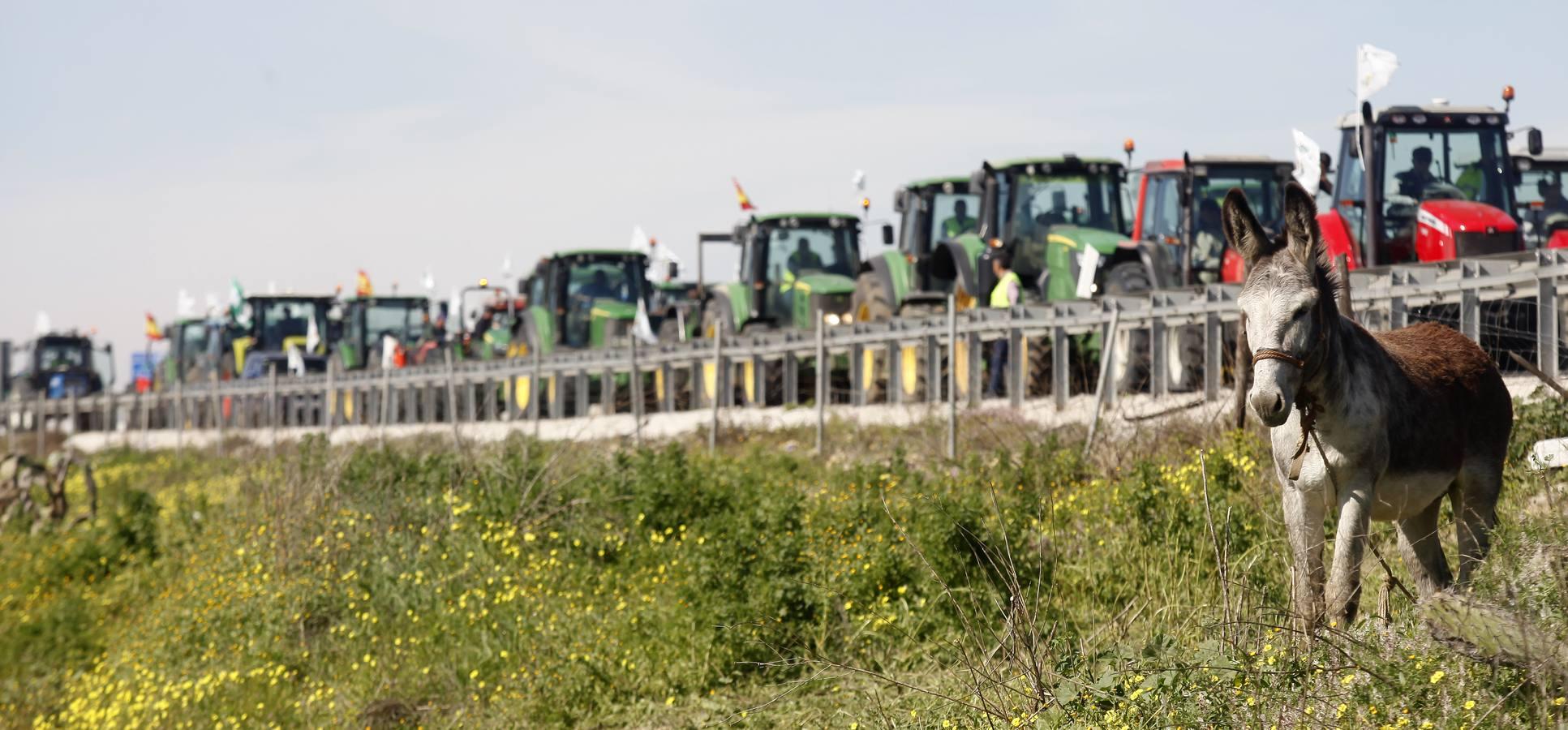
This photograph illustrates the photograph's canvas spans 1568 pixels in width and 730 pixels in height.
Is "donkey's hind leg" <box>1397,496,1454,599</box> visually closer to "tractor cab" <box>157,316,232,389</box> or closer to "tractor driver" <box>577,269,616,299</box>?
"tractor driver" <box>577,269,616,299</box>

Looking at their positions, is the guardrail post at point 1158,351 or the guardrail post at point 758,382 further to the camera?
the guardrail post at point 758,382

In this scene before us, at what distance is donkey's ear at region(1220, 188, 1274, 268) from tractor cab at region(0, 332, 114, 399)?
159 ft

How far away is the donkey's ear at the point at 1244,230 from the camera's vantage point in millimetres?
5500

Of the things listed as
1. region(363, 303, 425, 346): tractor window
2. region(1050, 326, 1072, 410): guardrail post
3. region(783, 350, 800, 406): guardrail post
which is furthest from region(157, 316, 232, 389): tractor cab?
region(1050, 326, 1072, 410): guardrail post

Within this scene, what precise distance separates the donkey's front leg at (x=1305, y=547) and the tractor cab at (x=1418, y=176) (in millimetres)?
10079

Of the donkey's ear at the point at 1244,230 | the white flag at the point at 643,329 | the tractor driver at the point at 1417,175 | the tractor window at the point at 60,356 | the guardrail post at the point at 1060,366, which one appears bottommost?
the tractor window at the point at 60,356

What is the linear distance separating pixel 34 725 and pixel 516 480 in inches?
142

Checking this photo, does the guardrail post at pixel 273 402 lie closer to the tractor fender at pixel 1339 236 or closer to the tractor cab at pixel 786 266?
the tractor cab at pixel 786 266

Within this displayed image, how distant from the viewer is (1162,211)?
1847cm

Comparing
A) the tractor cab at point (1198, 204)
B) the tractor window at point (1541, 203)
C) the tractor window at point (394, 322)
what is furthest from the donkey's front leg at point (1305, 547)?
the tractor window at point (394, 322)

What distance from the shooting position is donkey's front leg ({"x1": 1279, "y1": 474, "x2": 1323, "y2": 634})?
5500 millimetres

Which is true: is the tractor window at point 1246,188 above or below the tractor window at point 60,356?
above

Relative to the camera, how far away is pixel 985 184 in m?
19.8

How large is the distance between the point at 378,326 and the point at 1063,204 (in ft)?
77.2
